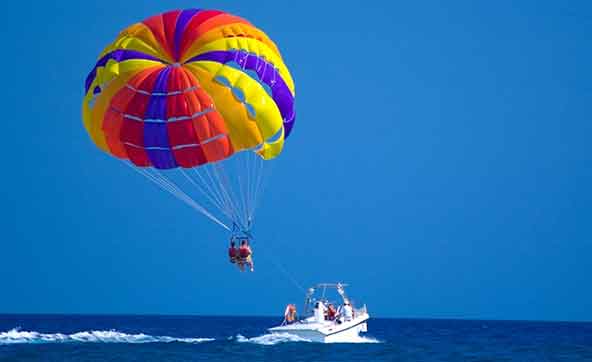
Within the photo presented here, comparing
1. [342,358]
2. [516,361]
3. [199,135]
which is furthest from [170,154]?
[516,361]

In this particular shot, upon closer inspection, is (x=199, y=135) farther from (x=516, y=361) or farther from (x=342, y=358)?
(x=516, y=361)

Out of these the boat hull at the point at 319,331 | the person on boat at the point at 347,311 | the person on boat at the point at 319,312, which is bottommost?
the boat hull at the point at 319,331

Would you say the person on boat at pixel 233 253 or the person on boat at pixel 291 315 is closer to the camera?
the person on boat at pixel 233 253

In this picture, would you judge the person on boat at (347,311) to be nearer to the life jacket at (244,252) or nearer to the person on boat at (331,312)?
the person on boat at (331,312)

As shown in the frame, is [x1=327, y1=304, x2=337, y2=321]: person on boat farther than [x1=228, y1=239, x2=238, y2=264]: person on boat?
Yes

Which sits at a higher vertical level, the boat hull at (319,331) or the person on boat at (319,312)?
the person on boat at (319,312)

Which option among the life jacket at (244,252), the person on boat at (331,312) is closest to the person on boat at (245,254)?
the life jacket at (244,252)

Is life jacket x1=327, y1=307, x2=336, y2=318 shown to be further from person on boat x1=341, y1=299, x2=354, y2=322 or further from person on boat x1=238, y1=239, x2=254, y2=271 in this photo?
person on boat x1=238, y1=239, x2=254, y2=271

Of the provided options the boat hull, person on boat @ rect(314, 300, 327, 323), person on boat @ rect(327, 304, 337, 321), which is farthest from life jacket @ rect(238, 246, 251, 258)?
person on boat @ rect(327, 304, 337, 321)

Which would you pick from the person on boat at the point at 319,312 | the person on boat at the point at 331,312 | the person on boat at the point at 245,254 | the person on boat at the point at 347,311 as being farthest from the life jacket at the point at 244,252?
the person on boat at the point at 347,311

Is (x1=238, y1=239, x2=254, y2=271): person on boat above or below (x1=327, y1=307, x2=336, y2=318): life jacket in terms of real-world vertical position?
below

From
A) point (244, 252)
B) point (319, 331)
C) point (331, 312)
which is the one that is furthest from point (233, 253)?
point (331, 312)

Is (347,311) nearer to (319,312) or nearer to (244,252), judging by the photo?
(319,312)

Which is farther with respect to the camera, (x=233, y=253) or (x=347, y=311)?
(x=347, y=311)
